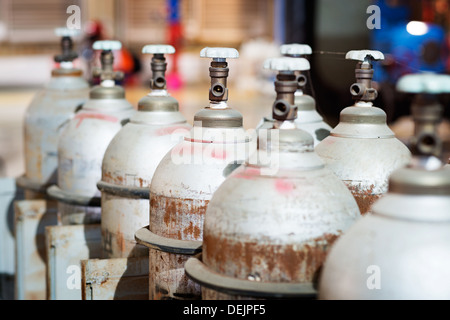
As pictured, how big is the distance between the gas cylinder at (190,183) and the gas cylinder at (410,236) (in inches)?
22.7

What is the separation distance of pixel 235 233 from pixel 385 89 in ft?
20.2

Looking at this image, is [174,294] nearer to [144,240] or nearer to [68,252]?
[144,240]

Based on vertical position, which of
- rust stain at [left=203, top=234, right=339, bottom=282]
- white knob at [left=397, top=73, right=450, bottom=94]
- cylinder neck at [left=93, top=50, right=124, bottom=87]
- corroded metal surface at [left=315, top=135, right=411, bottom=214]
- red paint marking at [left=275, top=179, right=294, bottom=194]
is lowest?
rust stain at [left=203, top=234, right=339, bottom=282]

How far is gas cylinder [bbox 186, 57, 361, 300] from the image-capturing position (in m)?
1.30

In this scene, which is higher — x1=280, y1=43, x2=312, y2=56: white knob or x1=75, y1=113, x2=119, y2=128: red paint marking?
x1=280, y1=43, x2=312, y2=56: white knob

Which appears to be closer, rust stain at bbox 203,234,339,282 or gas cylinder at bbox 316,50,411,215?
rust stain at bbox 203,234,339,282

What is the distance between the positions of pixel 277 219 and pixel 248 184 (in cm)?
10

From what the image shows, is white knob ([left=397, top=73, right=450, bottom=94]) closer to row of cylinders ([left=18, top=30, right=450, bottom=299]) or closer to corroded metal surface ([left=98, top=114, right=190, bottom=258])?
row of cylinders ([left=18, top=30, right=450, bottom=299])

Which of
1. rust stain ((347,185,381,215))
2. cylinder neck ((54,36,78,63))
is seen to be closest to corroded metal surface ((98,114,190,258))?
rust stain ((347,185,381,215))

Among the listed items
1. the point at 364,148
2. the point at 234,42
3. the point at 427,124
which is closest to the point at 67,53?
the point at 364,148

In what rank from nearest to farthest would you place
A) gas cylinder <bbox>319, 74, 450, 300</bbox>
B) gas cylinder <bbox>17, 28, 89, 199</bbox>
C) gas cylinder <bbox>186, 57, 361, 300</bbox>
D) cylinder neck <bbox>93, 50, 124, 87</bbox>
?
gas cylinder <bbox>319, 74, 450, 300</bbox> → gas cylinder <bbox>186, 57, 361, 300</bbox> → cylinder neck <bbox>93, 50, 124, 87</bbox> → gas cylinder <bbox>17, 28, 89, 199</bbox>

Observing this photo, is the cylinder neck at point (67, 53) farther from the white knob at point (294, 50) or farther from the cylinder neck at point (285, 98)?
the cylinder neck at point (285, 98)

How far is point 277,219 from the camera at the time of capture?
4.25 ft

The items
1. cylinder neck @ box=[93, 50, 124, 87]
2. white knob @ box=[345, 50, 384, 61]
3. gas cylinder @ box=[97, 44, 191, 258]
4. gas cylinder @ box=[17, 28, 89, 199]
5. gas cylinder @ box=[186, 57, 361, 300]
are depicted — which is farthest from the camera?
gas cylinder @ box=[17, 28, 89, 199]
